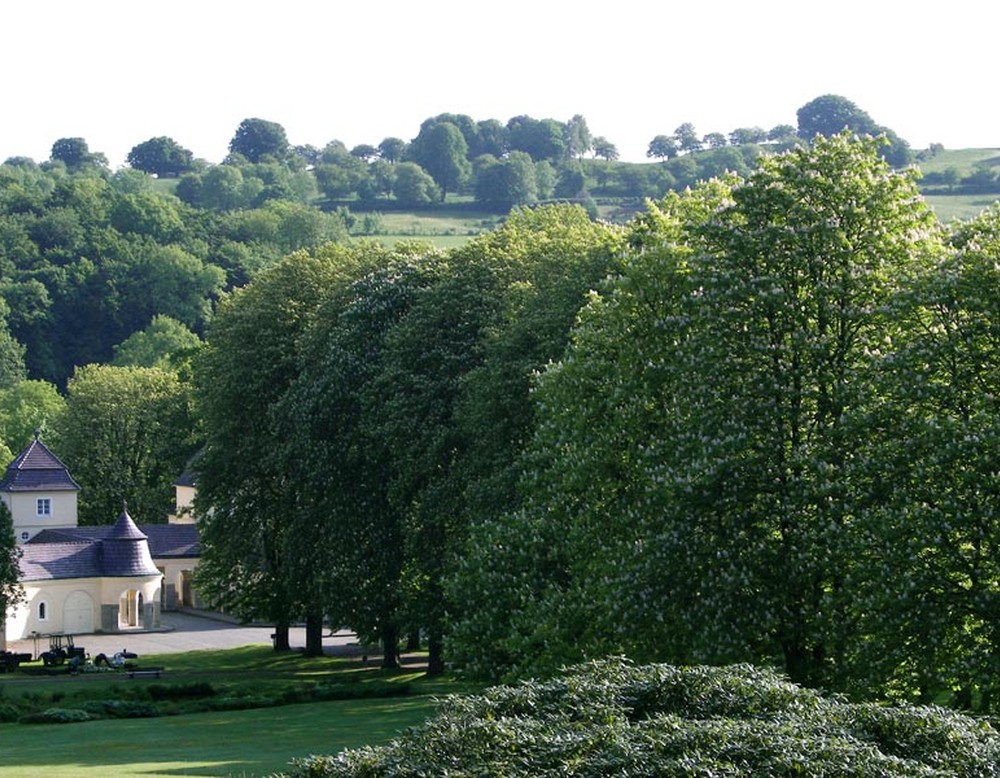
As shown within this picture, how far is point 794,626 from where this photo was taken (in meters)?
32.5

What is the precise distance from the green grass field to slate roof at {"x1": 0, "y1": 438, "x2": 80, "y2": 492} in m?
24.1

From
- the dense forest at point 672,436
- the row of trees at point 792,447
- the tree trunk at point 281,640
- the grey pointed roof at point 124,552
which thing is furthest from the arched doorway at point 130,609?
the row of trees at point 792,447

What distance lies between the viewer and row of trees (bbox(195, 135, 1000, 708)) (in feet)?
98.1

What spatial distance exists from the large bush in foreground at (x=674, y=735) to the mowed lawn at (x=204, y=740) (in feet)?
47.4

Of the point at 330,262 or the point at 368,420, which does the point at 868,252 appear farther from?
the point at 330,262

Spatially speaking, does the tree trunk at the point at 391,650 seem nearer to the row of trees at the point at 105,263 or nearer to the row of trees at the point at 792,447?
the row of trees at the point at 792,447

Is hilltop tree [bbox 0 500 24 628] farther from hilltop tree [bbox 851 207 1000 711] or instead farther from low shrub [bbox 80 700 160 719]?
hilltop tree [bbox 851 207 1000 711]

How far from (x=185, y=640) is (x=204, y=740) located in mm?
37817

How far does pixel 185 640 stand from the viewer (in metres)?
79.1

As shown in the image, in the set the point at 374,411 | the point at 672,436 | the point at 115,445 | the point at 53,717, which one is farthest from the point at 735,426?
the point at 115,445

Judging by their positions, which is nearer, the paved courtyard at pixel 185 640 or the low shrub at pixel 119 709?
the low shrub at pixel 119 709

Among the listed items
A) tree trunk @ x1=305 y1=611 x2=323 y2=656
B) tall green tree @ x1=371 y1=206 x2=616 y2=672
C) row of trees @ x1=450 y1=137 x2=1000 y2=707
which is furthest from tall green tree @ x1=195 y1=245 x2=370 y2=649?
row of trees @ x1=450 y1=137 x2=1000 y2=707

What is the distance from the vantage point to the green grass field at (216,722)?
3638 centimetres

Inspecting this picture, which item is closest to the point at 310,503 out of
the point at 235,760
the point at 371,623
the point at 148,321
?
the point at 371,623
